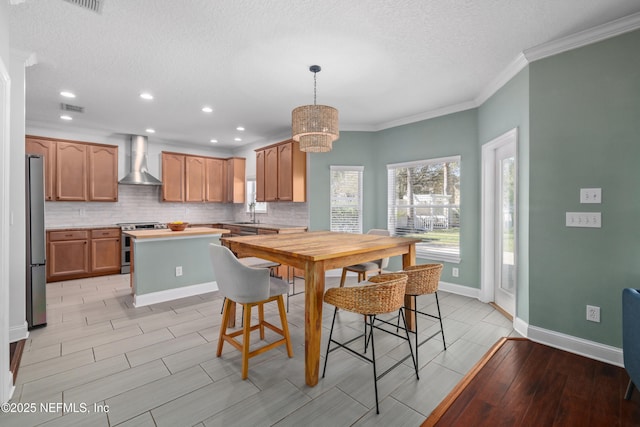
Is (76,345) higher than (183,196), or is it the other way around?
(183,196)

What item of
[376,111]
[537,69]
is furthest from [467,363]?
[376,111]

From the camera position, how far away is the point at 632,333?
1752 mm

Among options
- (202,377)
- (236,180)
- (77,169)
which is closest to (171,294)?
(202,377)

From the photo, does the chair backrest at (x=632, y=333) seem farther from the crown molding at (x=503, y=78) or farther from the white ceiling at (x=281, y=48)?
the crown molding at (x=503, y=78)

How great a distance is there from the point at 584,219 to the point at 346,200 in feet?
10.7

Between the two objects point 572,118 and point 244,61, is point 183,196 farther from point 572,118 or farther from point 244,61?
point 572,118

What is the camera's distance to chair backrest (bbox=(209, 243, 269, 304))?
213cm

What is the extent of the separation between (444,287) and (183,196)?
533 cm

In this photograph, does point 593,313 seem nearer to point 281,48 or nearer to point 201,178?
point 281,48

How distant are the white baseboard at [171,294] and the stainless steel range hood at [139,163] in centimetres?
293

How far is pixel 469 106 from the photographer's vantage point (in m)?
4.06

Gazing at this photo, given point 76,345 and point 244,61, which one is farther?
point 244,61

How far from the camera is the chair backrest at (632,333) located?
1695 mm

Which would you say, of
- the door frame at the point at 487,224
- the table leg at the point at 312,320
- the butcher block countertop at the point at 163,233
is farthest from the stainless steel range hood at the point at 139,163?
the door frame at the point at 487,224
